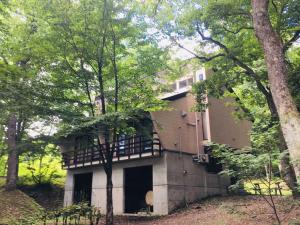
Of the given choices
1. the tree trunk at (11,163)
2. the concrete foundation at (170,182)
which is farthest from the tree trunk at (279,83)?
the tree trunk at (11,163)

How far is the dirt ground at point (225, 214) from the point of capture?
29.3ft

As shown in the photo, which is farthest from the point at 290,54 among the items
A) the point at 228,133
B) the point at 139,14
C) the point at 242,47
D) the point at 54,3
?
the point at 54,3

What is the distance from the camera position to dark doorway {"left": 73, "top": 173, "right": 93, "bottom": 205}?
18.7 metres

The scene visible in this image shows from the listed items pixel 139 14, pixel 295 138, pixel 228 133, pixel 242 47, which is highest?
pixel 139 14

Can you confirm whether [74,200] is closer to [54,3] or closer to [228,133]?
[228,133]

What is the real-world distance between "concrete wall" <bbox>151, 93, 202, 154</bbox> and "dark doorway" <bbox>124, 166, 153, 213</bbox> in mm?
2918

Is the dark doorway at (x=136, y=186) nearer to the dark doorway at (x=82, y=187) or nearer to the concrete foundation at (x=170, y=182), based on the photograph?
the concrete foundation at (x=170, y=182)

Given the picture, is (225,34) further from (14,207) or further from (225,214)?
(14,207)

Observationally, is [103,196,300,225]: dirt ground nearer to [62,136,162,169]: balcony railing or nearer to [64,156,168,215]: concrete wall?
[64,156,168,215]: concrete wall

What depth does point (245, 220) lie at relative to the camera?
30.9ft

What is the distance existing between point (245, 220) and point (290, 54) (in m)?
8.33

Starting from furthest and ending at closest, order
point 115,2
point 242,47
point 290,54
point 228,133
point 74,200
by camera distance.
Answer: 1. point 74,200
2. point 228,133
3. point 290,54
4. point 242,47
5. point 115,2

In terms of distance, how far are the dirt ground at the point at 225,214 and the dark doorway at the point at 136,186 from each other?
3.00 m

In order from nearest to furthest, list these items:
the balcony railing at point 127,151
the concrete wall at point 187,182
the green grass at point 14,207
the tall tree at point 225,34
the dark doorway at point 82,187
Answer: the tall tree at point 225,34, the green grass at point 14,207, the concrete wall at point 187,182, the balcony railing at point 127,151, the dark doorway at point 82,187
